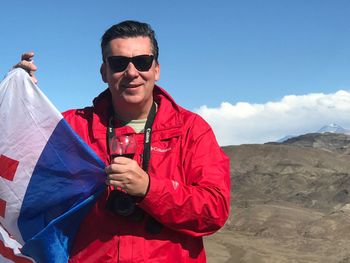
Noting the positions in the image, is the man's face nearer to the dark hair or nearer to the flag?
the dark hair

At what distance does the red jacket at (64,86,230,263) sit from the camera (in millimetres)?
2809

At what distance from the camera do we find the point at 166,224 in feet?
9.25

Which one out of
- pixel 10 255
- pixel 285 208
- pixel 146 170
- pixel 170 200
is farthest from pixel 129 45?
pixel 285 208

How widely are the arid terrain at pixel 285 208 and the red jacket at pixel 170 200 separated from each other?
463 inches

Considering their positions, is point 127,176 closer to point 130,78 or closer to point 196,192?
point 196,192

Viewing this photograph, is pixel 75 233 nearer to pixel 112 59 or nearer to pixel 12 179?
pixel 12 179

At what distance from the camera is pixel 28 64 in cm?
342

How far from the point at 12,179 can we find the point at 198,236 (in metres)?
1.21

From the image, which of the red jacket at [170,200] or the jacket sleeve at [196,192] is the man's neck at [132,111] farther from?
the jacket sleeve at [196,192]

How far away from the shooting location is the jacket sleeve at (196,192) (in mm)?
2768

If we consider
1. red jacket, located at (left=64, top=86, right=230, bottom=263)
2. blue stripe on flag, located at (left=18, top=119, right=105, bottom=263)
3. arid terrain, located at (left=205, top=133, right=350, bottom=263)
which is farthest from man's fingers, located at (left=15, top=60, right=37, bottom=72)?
arid terrain, located at (left=205, top=133, right=350, bottom=263)

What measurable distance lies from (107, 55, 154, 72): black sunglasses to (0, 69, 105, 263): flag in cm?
49

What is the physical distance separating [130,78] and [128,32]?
0.28m

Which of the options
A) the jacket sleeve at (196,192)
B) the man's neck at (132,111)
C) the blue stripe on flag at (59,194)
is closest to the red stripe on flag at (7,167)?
the blue stripe on flag at (59,194)
